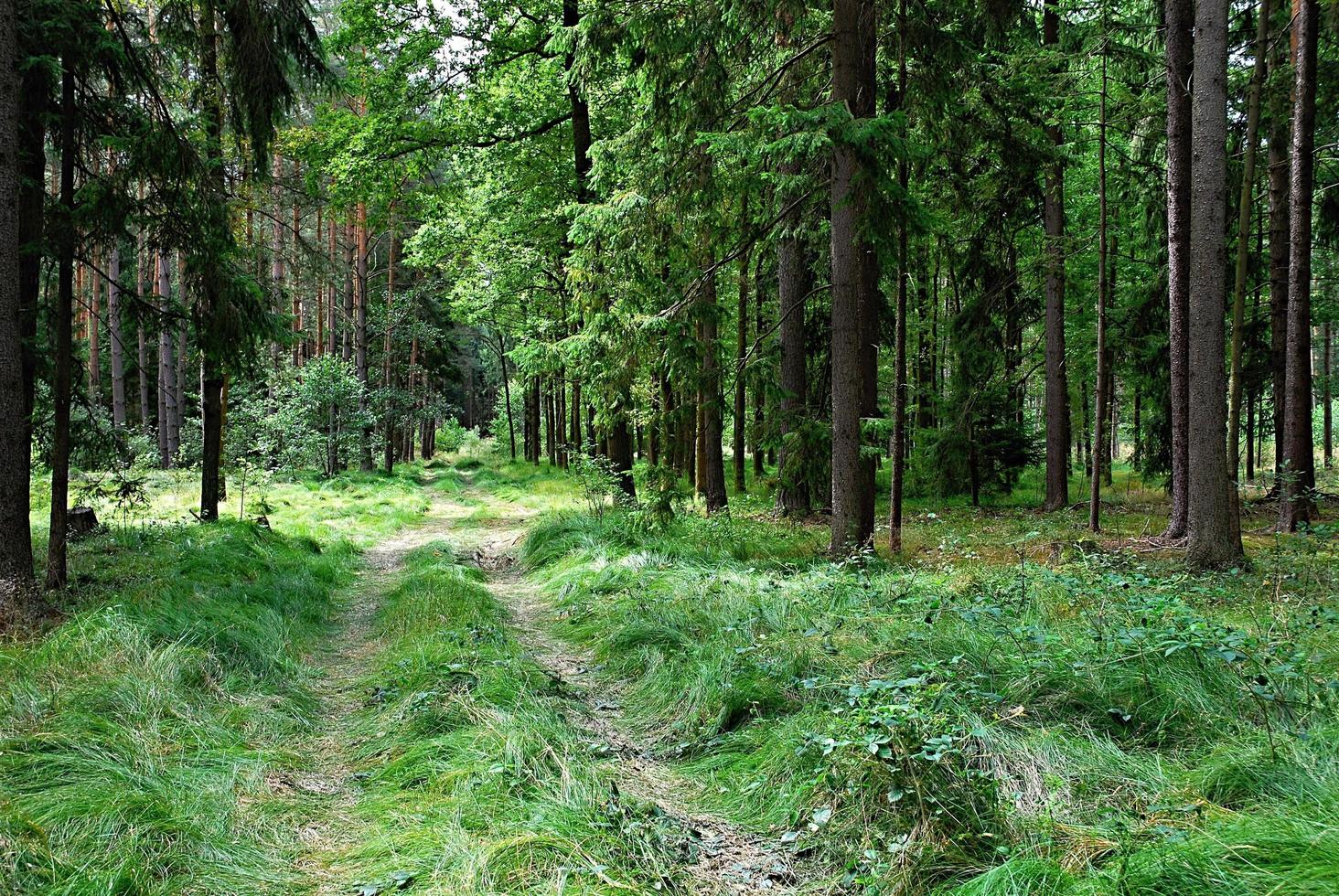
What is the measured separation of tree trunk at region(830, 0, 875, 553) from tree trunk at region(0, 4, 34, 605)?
734 cm

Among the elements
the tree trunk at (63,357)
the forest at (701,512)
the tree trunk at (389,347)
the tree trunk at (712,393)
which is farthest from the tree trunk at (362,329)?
the tree trunk at (63,357)

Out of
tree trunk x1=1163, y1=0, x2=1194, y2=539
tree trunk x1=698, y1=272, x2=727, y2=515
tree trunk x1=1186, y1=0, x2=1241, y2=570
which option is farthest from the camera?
tree trunk x1=1163, y1=0, x2=1194, y2=539

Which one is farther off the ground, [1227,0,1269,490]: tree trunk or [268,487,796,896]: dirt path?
[1227,0,1269,490]: tree trunk

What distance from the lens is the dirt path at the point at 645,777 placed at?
308cm

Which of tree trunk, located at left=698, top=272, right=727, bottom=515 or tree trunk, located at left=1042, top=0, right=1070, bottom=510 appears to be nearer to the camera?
tree trunk, located at left=698, top=272, right=727, bottom=515

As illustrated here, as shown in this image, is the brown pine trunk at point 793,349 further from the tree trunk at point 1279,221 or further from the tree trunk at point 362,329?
the tree trunk at point 362,329

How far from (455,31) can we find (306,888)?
1455cm

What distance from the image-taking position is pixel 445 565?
9695 mm

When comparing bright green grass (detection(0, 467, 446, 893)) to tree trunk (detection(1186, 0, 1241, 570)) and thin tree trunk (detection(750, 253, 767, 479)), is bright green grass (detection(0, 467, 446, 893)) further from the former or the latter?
tree trunk (detection(1186, 0, 1241, 570))

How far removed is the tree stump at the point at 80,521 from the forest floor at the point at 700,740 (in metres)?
3.48

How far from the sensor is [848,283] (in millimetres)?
8234

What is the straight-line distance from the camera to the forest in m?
3.09

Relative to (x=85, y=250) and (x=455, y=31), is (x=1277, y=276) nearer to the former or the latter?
(x=455, y=31)

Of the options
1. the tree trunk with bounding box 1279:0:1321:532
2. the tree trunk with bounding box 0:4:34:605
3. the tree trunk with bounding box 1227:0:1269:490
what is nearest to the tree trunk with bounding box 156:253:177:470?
the tree trunk with bounding box 0:4:34:605
